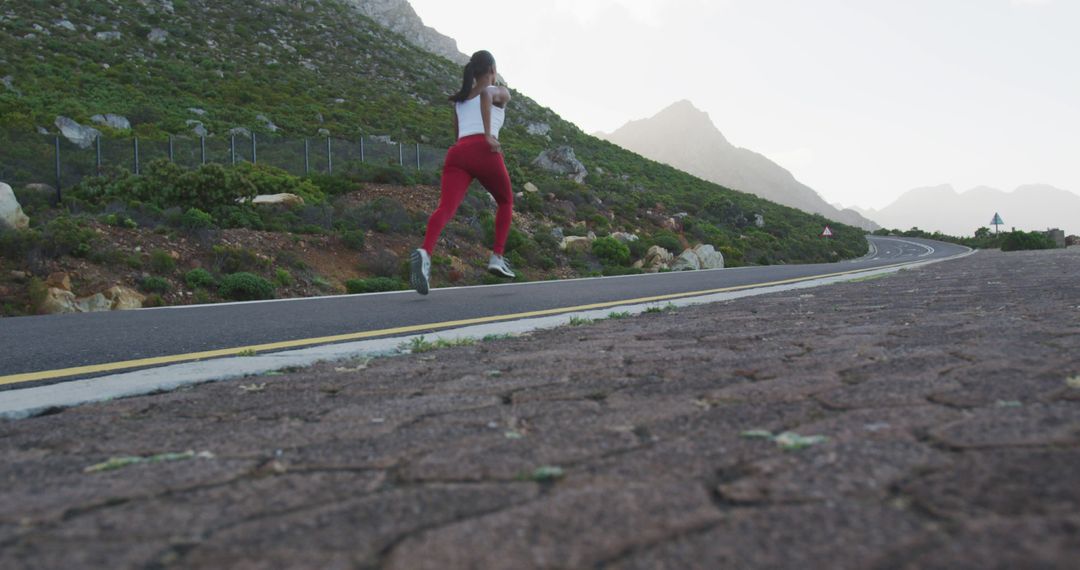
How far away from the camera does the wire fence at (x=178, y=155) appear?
690 inches

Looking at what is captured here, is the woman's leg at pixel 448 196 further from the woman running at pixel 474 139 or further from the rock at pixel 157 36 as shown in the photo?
the rock at pixel 157 36

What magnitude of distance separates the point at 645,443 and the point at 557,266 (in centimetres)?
1663

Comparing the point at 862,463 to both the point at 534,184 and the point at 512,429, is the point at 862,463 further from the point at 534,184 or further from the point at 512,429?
the point at 534,184

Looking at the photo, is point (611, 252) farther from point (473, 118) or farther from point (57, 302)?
point (57, 302)

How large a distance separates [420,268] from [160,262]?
562 centimetres

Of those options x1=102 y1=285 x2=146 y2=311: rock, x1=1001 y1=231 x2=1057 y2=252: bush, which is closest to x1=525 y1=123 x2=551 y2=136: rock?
x1=1001 y1=231 x2=1057 y2=252: bush

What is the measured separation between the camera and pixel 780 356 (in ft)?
9.41

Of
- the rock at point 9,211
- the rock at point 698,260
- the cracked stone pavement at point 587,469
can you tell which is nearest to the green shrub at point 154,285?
the rock at point 9,211

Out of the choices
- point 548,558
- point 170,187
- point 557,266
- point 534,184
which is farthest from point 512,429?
point 534,184

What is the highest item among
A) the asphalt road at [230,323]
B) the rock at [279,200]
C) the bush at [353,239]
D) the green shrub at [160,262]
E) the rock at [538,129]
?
the rock at [538,129]

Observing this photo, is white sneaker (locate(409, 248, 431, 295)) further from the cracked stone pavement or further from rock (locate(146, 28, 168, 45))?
rock (locate(146, 28, 168, 45))

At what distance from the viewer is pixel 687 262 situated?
71.3ft

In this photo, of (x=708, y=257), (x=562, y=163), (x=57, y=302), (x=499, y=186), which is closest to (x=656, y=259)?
(x=708, y=257)

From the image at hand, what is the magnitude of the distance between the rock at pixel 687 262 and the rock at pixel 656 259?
221 millimetres
